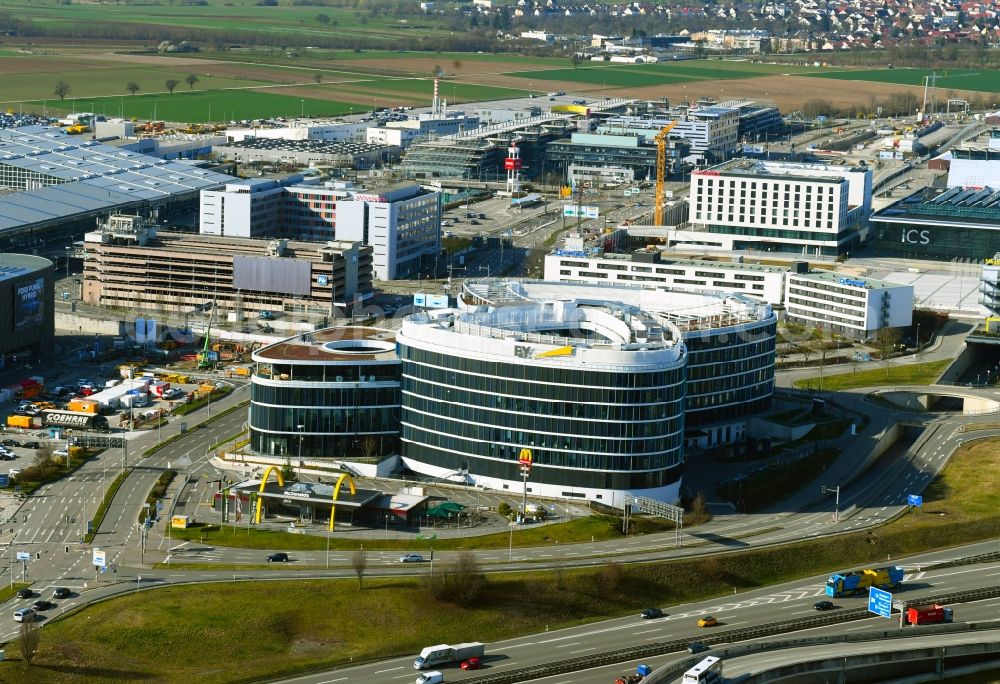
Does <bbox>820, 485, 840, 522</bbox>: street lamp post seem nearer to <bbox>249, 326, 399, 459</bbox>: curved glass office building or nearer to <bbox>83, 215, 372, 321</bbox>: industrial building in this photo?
<bbox>249, 326, 399, 459</bbox>: curved glass office building

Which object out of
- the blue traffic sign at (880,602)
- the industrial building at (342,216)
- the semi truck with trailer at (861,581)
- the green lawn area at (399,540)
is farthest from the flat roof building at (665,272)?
the blue traffic sign at (880,602)

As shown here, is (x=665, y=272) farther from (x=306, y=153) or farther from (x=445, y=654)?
(x=306, y=153)

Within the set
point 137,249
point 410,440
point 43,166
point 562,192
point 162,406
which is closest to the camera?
point 410,440

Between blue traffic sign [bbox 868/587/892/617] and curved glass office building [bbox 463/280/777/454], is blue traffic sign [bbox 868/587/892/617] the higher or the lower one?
the lower one

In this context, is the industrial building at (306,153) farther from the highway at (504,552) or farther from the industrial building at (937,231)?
the highway at (504,552)

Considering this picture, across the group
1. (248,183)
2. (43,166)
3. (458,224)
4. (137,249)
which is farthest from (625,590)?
(43,166)

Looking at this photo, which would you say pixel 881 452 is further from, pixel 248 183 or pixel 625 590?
pixel 248 183

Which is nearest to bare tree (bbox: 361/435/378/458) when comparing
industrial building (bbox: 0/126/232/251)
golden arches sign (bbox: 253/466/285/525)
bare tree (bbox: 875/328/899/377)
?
golden arches sign (bbox: 253/466/285/525)
